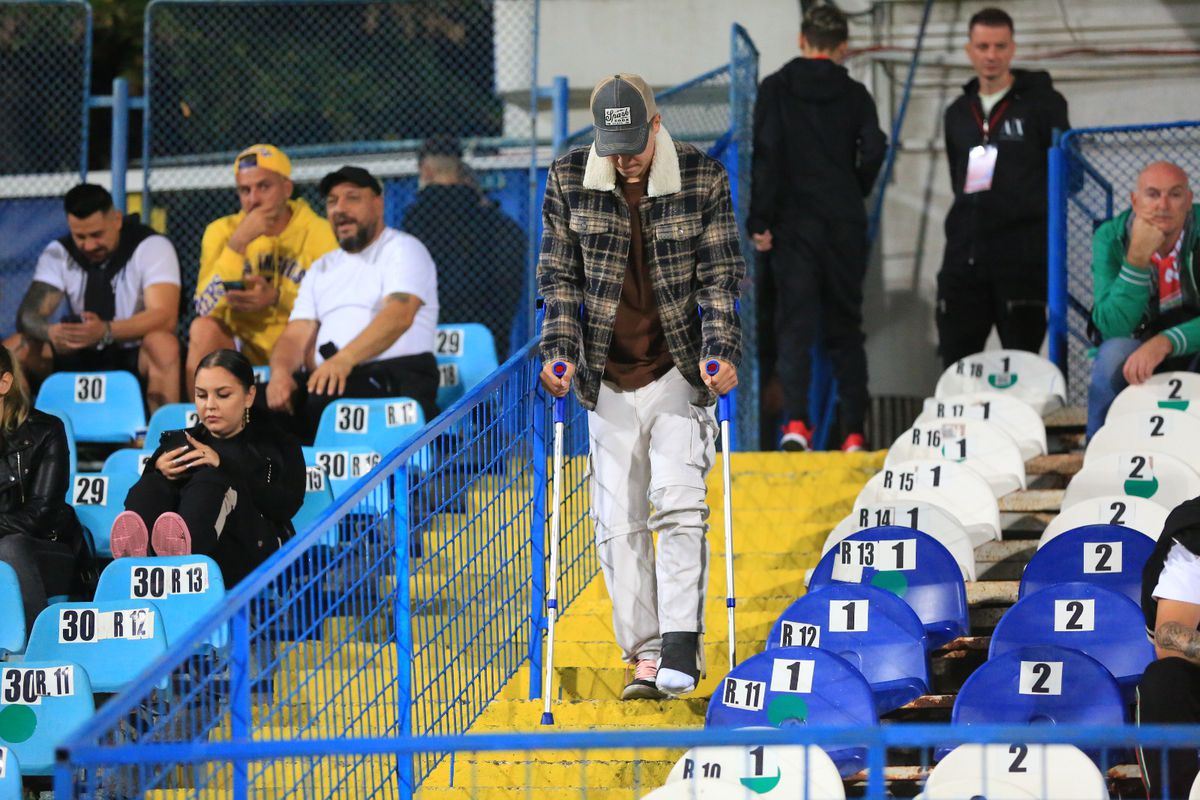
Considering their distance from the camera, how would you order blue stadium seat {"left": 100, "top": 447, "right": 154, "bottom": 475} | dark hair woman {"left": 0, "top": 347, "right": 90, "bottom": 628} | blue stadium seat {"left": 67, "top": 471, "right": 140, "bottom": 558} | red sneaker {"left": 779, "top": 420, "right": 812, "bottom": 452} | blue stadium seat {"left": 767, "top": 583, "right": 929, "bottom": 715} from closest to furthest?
blue stadium seat {"left": 767, "top": 583, "right": 929, "bottom": 715} → dark hair woman {"left": 0, "top": 347, "right": 90, "bottom": 628} → blue stadium seat {"left": 67, "top": 471, "right": 140, "bottom": 558} → blue stadium seat {"left": 100, "top": 447, "right": 154, "bottom": 475} → red sneaker {"left": 779, "top": 420, "right": 812, "bottom": 452}

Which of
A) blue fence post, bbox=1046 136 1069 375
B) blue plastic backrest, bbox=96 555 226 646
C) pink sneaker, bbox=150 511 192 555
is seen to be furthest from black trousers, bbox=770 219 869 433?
blue plastic backrest, bbox=96 555 226 646

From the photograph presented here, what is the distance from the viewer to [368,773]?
5.20 meters

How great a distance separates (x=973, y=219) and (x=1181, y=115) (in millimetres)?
2343

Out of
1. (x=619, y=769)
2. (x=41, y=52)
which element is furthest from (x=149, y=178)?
(x=619, y=769)

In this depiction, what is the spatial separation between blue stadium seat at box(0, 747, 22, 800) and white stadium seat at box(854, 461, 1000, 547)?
295 centimetres

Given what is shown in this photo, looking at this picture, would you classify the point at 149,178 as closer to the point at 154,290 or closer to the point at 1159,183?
the point at 154,290

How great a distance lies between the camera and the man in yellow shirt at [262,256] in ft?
29.7

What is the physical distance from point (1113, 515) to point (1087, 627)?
92cm

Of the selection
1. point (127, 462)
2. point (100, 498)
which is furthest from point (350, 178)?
point (100, 498)

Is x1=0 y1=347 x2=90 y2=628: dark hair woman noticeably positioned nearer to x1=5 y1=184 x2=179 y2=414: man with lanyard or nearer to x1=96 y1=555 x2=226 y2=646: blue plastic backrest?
x1=96 y1=555 x2=226 y2=646: blue plastic backrest

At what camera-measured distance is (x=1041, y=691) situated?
16.8 feet

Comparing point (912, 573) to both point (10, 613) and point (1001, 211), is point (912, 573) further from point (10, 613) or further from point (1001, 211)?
point (1001, 211)

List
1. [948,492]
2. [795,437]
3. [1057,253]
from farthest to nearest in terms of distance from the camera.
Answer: [1057,253], [795,437], [948,492]

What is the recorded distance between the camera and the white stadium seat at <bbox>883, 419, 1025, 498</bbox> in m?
7.36
